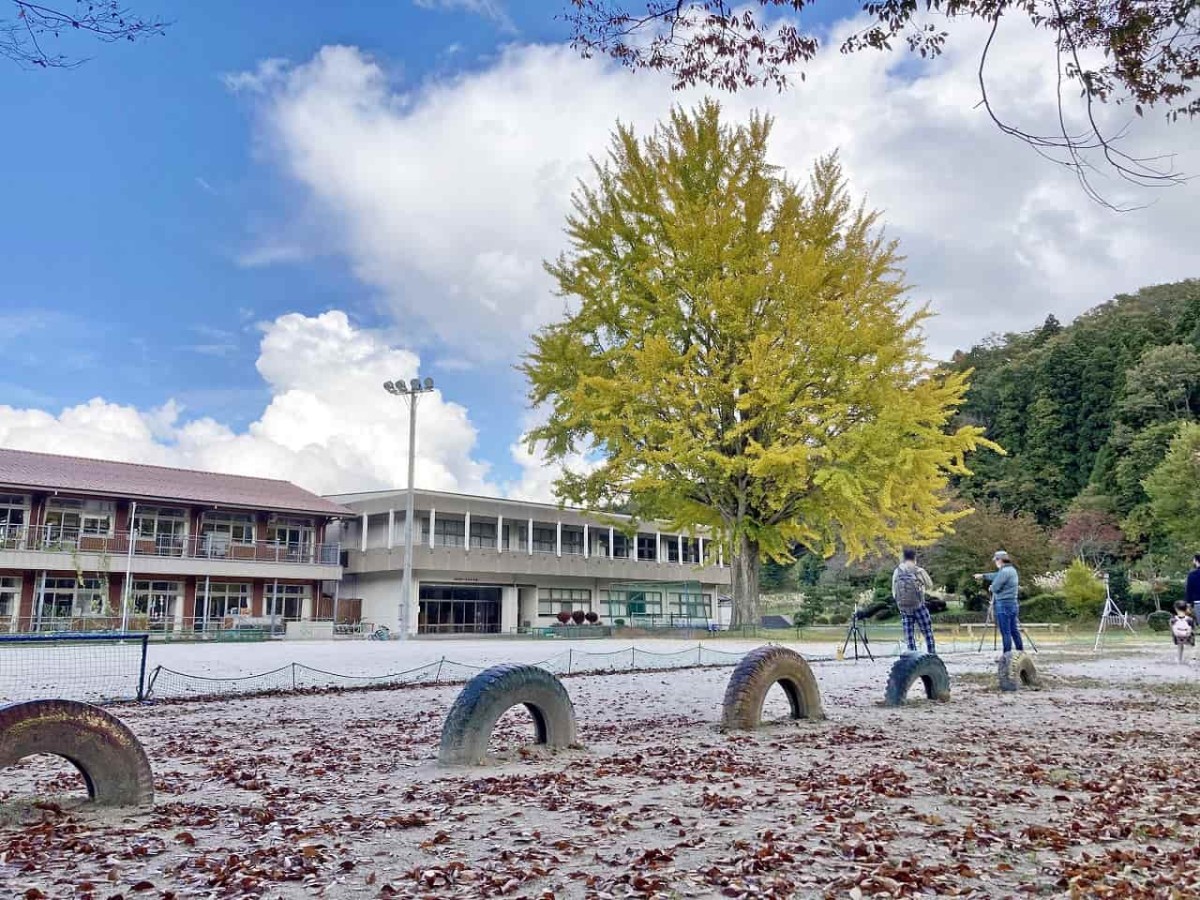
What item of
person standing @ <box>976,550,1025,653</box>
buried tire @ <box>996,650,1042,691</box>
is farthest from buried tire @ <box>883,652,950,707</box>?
person standing @ <box>976,550,1025,653</box>

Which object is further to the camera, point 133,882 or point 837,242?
point 837,242

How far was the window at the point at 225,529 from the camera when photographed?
127 feet

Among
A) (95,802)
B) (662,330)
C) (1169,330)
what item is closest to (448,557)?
(662,330)

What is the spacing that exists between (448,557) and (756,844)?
129 feet

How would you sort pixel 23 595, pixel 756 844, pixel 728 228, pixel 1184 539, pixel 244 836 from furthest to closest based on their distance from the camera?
pixel 1184 539 → pixel 23 595 → pixel 728 228 → pixel 244 836 → pixel 756 844

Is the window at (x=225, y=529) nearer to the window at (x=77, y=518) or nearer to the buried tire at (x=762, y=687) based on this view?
the window at (x=77, y=518)

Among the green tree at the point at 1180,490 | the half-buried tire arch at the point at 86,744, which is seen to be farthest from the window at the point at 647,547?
the half-buried tire arch at the point at 86,744

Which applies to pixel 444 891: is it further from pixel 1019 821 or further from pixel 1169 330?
pixel 1169 330

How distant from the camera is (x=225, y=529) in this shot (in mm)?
39688

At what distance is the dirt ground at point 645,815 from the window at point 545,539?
1618 inches

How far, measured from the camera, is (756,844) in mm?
4227

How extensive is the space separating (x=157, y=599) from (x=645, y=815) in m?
38.1

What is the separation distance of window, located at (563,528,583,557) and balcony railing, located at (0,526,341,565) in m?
13.8

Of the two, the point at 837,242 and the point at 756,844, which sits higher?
the point at 837,242
